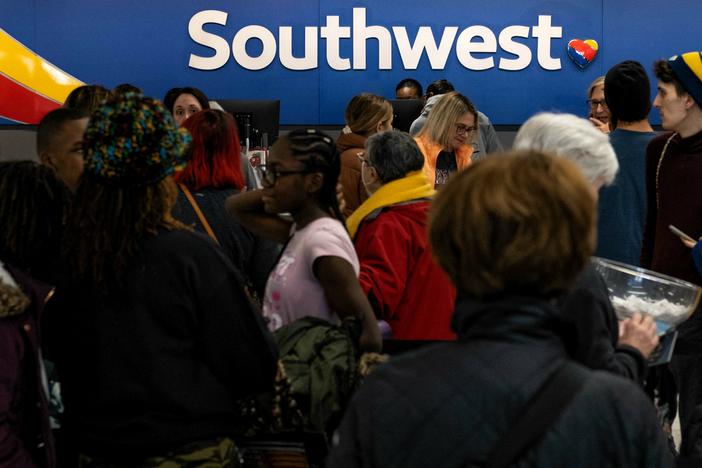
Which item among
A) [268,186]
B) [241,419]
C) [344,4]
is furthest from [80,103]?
[344,4]

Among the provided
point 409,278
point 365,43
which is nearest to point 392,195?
point 409,278

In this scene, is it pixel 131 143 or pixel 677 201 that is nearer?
pixel 131 143

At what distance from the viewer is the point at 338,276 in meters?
2.19

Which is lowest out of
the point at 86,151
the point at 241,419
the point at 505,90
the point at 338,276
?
the point at 241,419

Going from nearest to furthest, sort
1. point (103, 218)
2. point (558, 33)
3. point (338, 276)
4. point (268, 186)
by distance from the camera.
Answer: point (103, 218), point (338, 276), point (268, 186), point (558, 33)

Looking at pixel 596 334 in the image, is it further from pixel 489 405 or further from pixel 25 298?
pixel 25 298

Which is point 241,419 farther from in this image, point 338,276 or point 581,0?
point 581,0

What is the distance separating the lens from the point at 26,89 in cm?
657

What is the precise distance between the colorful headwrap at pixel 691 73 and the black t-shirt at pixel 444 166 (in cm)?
147

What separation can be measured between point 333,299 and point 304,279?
0.09m

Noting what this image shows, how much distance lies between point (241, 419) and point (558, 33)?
721 centimetres

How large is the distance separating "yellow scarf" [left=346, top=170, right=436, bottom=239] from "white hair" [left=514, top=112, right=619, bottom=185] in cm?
100

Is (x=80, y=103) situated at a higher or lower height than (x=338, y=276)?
higher

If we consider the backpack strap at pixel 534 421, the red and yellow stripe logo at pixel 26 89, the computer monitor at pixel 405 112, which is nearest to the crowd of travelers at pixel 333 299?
the backpack strap at pixel 534 421
